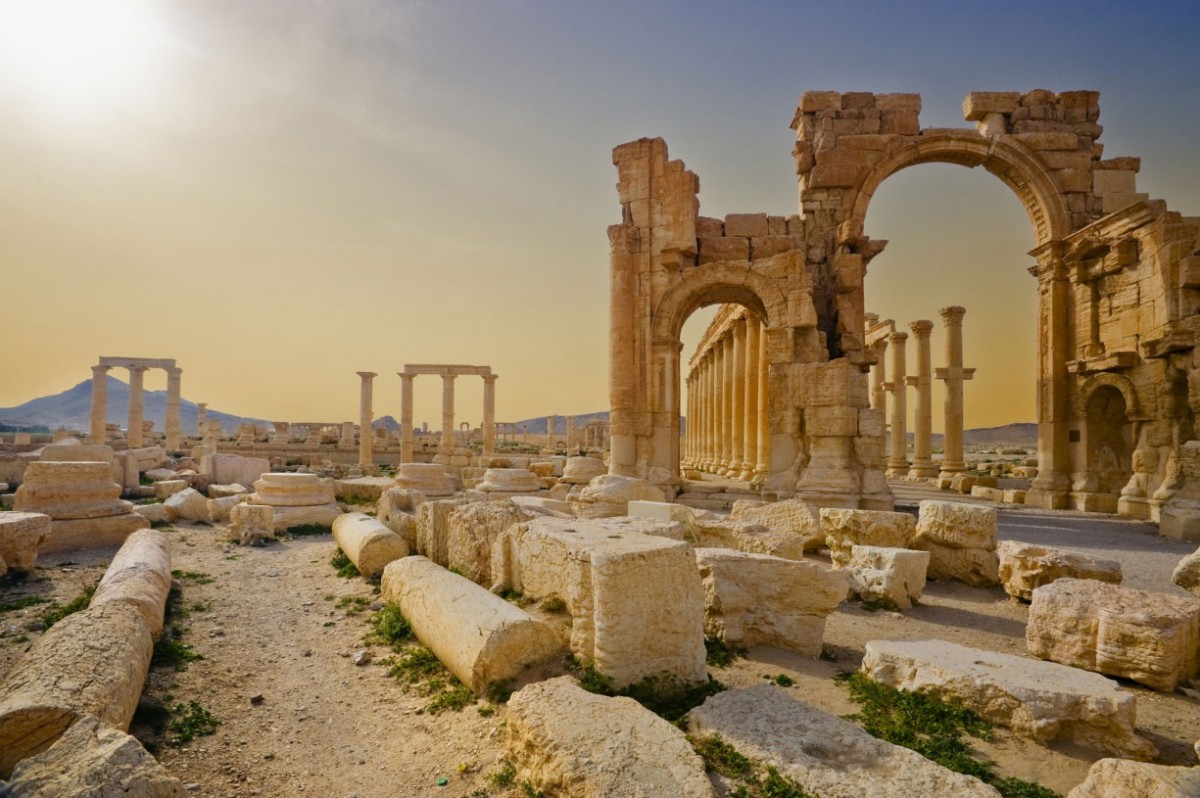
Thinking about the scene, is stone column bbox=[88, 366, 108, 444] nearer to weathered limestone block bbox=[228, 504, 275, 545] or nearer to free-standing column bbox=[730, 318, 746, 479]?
weathered limestone block bbox=[228, 504, 275, 545]

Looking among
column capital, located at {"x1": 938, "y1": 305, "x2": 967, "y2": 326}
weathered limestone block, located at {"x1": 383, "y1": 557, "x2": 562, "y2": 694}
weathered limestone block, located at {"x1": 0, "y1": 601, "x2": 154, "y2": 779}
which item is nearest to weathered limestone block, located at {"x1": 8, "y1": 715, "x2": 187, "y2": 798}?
weathered limestone block, located at {"x1": 0, "y1": 601, "x2": 154, "y2": 779}

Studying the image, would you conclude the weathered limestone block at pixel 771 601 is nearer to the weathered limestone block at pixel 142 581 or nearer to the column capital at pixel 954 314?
the weathered limestone block at pixel 142 581

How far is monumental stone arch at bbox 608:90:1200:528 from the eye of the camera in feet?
38.8

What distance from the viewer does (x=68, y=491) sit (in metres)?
9.69

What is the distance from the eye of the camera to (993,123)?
1459 cm

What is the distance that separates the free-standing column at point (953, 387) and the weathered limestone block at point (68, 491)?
21.6 meters

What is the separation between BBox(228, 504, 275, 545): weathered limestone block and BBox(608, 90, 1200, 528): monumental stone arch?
681 centimetres

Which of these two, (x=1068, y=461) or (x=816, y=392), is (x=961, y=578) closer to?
(x=816, y=392)

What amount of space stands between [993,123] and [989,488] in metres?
9.59


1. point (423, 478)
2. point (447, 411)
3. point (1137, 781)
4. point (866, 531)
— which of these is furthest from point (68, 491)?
point (447, 411)

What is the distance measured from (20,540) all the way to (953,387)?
23066mm

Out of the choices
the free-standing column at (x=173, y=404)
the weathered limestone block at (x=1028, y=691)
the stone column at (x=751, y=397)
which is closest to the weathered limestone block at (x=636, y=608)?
the weathered limestone block at (x=1028, y=691)

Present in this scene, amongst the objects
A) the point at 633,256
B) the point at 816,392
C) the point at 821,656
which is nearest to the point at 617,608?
the point at 821,656

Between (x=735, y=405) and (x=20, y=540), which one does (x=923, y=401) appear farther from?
(x=20, y=540)
